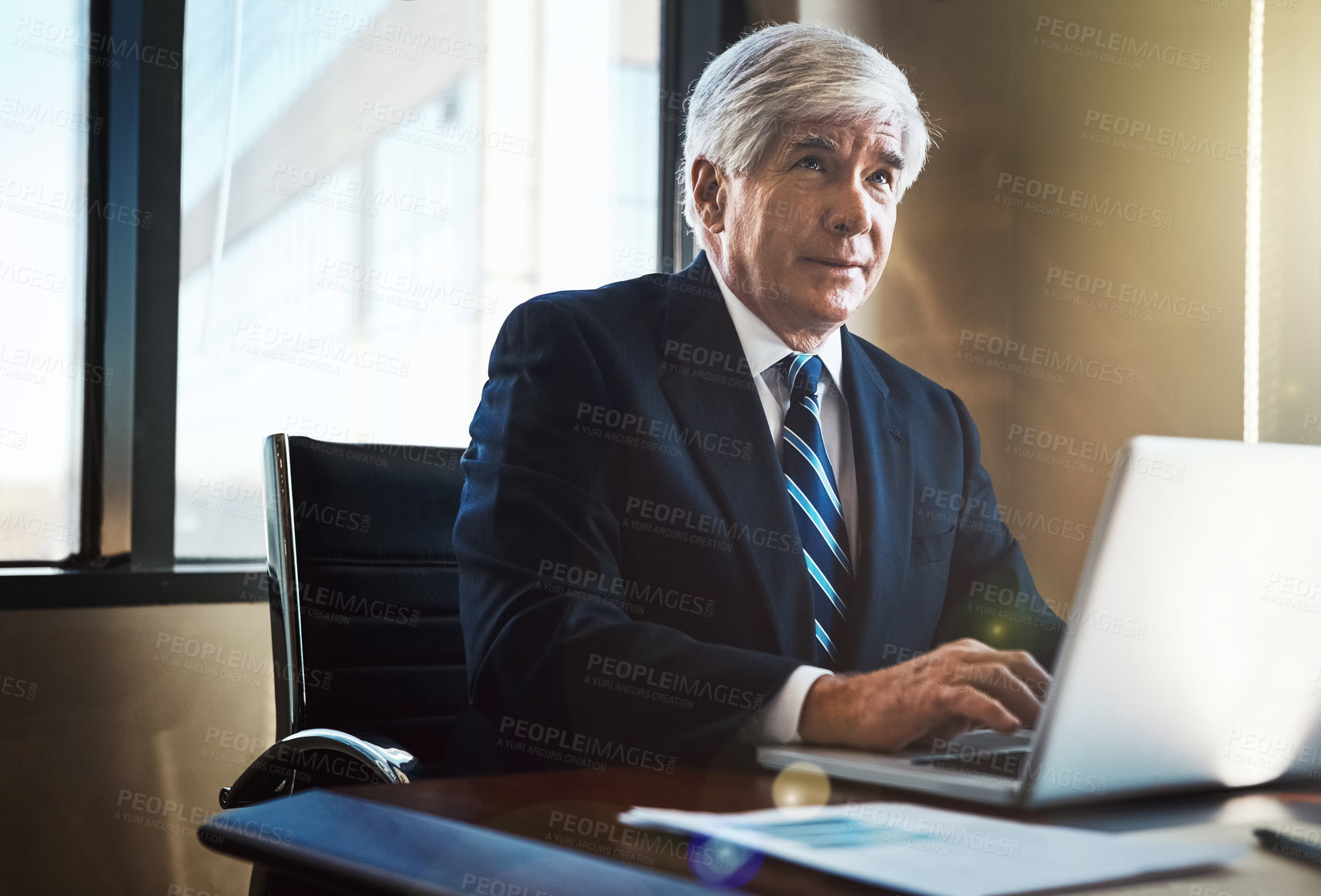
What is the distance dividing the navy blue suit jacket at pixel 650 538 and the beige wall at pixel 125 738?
1051mm

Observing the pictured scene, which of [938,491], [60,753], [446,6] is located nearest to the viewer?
[938,491]

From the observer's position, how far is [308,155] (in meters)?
2.61

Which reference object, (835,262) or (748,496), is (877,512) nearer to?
(748,496)

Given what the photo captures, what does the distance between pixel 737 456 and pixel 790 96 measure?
696 mm

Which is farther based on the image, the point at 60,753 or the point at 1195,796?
the point at 60,753

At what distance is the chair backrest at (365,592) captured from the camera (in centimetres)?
150

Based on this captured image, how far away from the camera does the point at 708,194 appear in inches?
79.3

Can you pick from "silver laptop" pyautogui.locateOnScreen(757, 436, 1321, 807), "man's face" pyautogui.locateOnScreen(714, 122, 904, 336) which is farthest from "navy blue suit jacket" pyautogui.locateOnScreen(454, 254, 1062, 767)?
"silver laptop" pyautogui.locateOnScreen(757, 436, 1321, 807)

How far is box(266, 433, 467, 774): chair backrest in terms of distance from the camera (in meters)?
1.50

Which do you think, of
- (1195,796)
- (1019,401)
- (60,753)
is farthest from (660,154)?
(1195,796)

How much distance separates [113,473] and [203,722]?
0.55 meters

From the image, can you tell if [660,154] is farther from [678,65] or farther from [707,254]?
[707,254]

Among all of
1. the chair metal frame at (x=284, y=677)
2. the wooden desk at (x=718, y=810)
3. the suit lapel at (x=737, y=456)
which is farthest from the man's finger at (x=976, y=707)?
the chair metal frame at (x=284, y=677)

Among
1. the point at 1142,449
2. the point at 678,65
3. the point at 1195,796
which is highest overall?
the point at 678,65
